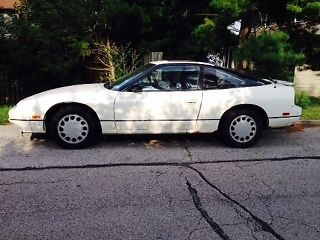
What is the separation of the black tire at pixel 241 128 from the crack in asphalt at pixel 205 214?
173 cm

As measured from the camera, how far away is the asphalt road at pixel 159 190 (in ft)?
11.6

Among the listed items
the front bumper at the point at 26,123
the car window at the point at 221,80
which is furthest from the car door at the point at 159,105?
the front bumper at the point at 26,123

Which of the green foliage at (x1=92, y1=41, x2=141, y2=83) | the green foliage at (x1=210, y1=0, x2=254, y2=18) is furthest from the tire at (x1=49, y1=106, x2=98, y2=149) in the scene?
the green foliage at (x1=92, y1=41, x2=141, y2=83)

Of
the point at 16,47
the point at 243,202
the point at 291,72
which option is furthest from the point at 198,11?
the point at 243,202

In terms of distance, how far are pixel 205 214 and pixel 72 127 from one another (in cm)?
287

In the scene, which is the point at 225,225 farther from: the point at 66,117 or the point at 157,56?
the point at 157,56

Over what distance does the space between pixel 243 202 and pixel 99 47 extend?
8434mm

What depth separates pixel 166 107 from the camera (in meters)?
A: 6.00

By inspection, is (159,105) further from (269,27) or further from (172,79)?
(269,27)

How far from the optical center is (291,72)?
9609 mm

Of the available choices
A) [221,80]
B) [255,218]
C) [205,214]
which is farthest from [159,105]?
[255,218]

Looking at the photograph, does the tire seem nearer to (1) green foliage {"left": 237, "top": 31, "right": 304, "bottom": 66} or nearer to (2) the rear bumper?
(2) the rear bumper

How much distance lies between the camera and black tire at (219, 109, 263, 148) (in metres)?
6.17

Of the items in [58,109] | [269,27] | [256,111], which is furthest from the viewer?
[269,27]
